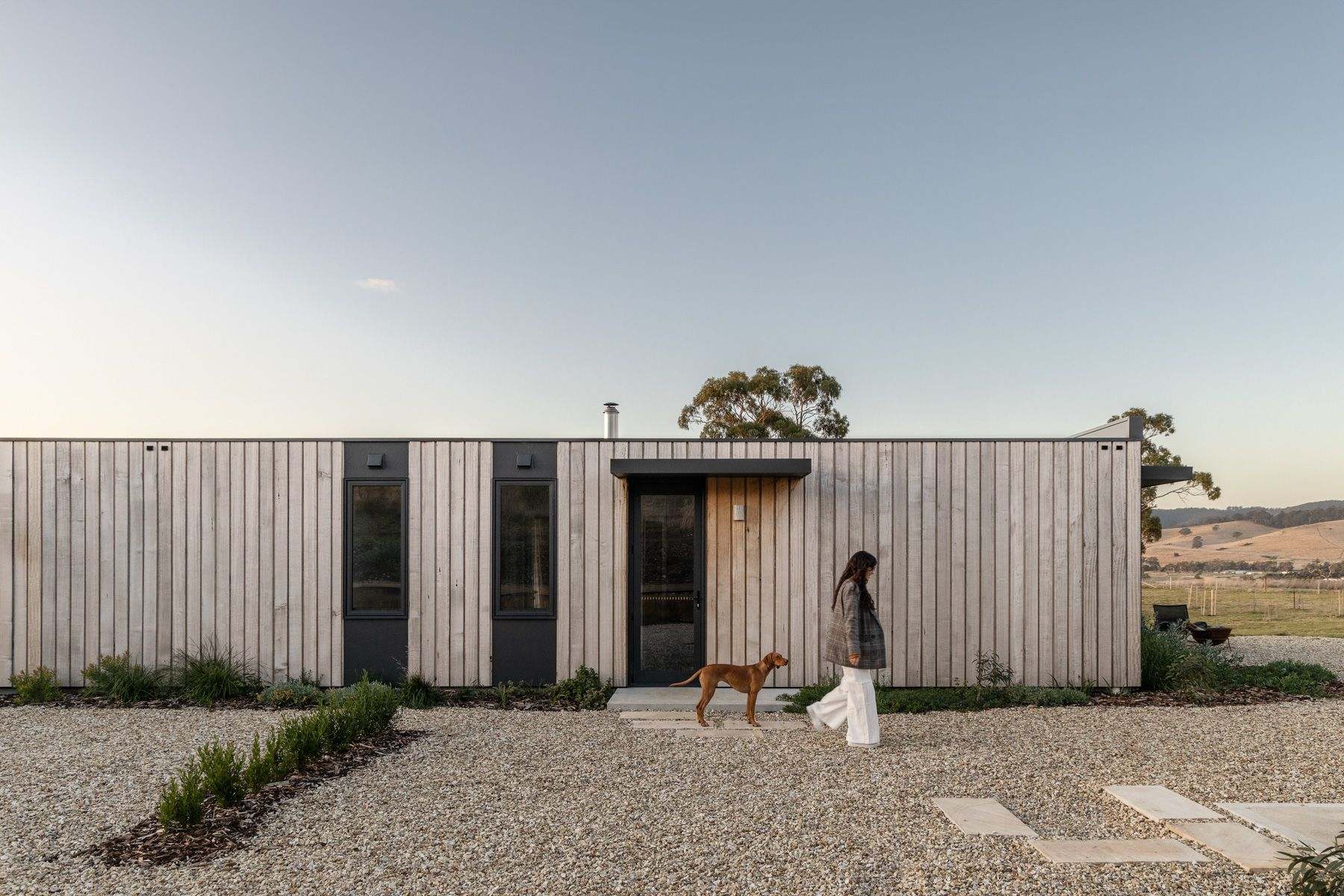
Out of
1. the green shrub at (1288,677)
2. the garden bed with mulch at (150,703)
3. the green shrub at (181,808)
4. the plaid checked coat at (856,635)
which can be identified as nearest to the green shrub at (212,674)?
the garden bed with mulch at (150,703)

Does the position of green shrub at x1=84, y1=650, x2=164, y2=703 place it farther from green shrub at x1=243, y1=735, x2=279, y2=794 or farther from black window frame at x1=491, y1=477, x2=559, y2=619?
green shrub at x1=243, y1=735, x2=279, y2=794

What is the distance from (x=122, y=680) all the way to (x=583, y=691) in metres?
4.52

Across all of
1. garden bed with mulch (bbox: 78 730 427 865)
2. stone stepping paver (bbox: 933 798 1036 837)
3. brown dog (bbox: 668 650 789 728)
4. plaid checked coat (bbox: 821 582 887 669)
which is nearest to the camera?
garden bed with mulch (bbox: 78 730 427 865)

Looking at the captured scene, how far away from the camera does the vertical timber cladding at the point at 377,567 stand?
307 inches

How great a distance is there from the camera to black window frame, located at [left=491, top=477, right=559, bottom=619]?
779 cm

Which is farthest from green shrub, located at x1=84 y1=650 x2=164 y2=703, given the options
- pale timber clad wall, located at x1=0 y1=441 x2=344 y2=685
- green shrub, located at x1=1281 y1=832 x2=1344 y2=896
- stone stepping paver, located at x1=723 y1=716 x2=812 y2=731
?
green shrub, located at x1=1281 y1=832 x2=1344 y2=896

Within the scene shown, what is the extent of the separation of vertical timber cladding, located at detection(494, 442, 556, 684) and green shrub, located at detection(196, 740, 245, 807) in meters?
3.55

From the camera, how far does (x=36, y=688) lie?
24.2 feet

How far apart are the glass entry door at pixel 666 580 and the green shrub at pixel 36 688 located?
18.7 ft

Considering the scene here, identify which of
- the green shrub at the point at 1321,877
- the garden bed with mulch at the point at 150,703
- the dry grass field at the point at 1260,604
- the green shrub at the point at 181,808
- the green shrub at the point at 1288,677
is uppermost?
the green shrub at the point at 1321,877

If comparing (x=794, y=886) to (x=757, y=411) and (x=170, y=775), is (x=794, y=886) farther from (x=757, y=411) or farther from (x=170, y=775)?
(x=757, y=411)

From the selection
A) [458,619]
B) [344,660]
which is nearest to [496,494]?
[458,619]

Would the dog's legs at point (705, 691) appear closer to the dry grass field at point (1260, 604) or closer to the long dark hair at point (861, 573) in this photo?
the long dark hair at point (861, 573)

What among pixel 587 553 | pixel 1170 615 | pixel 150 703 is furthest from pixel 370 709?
pixel 1170 615
